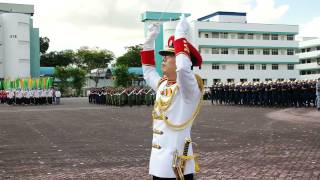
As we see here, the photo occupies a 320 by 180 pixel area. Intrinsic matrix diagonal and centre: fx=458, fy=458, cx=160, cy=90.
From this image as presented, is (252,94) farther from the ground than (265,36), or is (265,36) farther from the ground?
(265,36)

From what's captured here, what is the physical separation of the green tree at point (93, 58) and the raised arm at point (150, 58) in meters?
80.9

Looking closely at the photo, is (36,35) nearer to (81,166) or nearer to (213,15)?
(213,15)

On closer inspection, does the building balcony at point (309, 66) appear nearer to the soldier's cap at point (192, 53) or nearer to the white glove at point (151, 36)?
the white glove at point (151, 36)

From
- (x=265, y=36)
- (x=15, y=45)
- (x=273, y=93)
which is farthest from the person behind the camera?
(x=265, y=36)

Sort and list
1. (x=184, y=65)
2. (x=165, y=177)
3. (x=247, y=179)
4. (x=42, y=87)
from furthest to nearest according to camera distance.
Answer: (x=42, y=87), (x=247, y=179), (x=165, y=177), (x=184, y=65)

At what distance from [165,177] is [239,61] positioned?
65765 millimetres

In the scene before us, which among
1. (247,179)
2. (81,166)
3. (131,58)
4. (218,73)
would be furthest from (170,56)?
(131,58)

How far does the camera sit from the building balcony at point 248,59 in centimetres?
6642

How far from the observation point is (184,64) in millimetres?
3395

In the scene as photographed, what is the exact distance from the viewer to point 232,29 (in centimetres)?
6750

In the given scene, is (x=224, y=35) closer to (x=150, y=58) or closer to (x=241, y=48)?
(x=241, y=48)

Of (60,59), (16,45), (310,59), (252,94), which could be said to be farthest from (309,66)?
(252,94)

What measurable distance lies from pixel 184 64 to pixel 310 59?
8452cm

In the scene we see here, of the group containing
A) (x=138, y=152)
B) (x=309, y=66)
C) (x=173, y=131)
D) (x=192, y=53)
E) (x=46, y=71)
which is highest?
(x=309, y=66)
